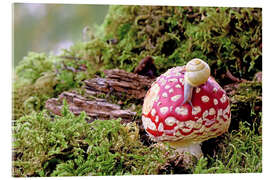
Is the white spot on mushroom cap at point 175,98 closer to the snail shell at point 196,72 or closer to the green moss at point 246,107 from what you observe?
the snail shell at point 196,72

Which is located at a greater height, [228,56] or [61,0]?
[61,0]

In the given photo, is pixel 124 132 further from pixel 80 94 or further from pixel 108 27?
pixel 108 27

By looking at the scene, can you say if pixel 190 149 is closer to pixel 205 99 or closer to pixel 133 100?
pixel 205 99

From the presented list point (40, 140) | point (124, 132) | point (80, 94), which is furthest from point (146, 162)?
point (80, 94)

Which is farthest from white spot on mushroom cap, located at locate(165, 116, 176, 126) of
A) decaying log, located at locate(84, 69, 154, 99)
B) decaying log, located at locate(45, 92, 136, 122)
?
decaying log, located at locate(84, 69, 154, 99)

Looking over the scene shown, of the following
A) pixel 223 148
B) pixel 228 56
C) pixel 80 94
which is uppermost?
pixel 228 56

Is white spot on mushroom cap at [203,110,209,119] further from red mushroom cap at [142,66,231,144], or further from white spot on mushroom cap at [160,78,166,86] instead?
white spot on mushroom cap at [160,78,166,86]
